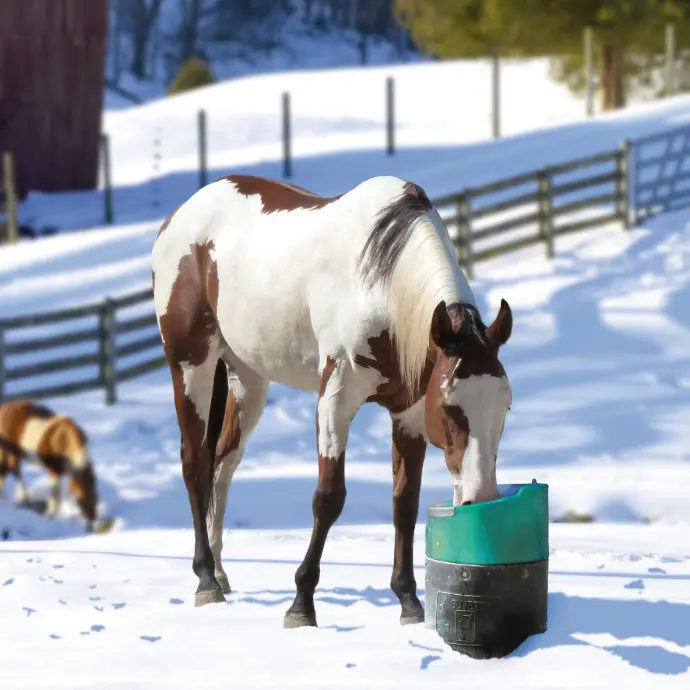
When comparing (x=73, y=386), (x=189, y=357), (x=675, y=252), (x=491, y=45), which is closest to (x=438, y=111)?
(x=491, y=45)

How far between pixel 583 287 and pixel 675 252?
197 cm

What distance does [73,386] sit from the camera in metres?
13.2

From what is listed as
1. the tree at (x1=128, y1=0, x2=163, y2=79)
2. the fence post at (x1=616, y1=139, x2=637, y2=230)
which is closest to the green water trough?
the fence post at (x1=616, y1=139, x2=637, y2=230)

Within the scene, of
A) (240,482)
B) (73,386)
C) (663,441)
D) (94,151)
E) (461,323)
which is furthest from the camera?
(94,151)

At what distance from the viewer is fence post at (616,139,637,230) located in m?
18.1

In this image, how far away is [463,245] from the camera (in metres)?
16.2

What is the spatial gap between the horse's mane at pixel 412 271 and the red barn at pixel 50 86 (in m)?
18.6

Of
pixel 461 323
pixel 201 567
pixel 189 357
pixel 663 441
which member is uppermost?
pixel 461 323

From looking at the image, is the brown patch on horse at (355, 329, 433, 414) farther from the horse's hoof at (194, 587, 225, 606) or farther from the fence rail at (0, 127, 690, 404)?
the fence rail at (0, 127, 690, 404)

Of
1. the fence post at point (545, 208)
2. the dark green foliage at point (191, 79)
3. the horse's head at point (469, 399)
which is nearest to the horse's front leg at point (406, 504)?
the horse's head at point (469, 399)

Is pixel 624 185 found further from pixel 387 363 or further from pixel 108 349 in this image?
pixel 387 363

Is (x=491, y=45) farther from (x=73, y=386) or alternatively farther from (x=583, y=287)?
(x=73, y=386)

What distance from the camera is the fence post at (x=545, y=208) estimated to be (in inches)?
673

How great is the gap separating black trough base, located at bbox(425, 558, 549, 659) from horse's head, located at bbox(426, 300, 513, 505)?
0.35 meters
